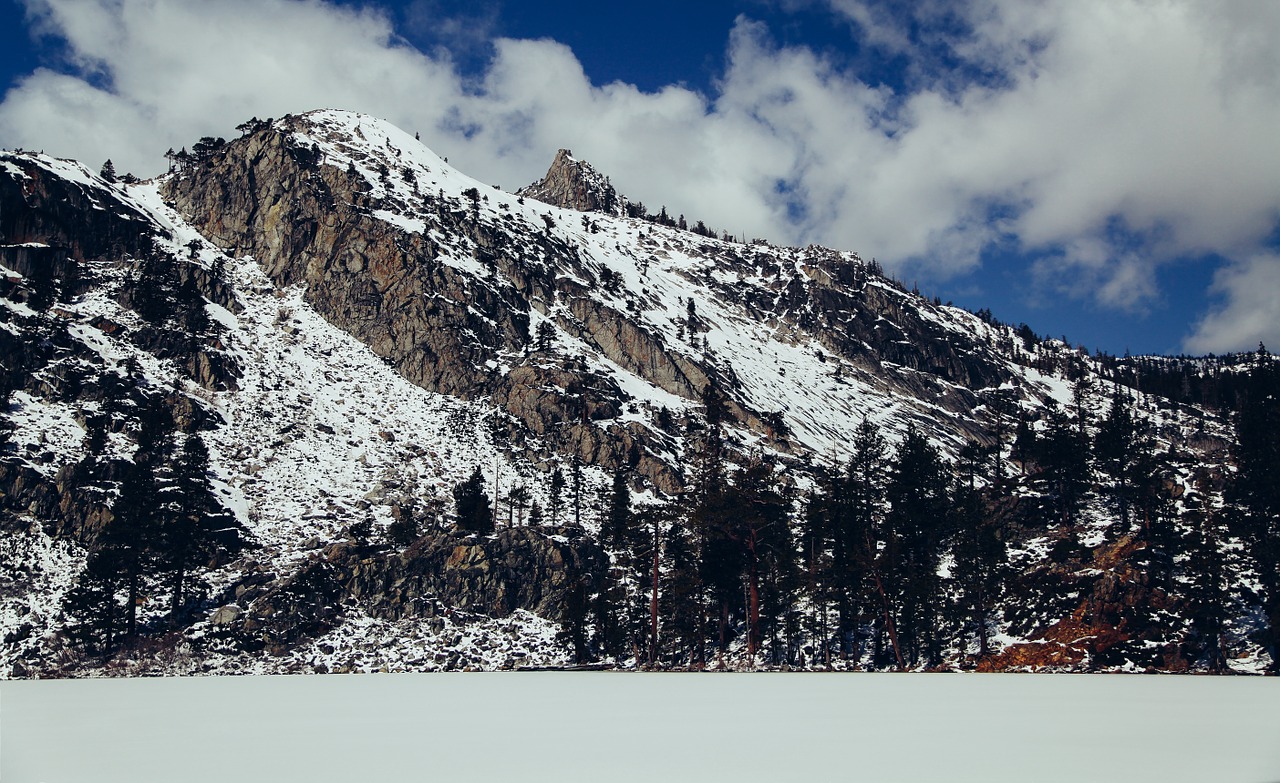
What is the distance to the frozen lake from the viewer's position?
1319cm

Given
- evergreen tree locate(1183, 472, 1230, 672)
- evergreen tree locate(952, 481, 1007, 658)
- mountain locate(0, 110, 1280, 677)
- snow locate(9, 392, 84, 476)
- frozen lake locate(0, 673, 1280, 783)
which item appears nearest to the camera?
Answer: frozen lake locate(0, 673, 1280, 783)

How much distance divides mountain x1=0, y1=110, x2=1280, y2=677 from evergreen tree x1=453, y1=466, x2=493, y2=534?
1.33ft

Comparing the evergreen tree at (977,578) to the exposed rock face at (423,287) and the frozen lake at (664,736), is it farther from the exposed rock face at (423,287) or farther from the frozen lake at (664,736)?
the exposed rock face at (423,287)

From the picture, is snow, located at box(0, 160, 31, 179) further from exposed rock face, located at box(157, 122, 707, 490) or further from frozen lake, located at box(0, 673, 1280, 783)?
frozen lake, located at box(0, 673, 1280, 783)

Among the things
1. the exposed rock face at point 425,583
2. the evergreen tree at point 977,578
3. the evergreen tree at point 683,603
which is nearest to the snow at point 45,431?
the exposed rock face at point 425,583

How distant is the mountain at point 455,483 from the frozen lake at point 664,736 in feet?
89.5

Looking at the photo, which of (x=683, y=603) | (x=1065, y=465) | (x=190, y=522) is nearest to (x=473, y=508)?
(x=190, y=522)

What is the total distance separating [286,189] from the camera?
5340 inches

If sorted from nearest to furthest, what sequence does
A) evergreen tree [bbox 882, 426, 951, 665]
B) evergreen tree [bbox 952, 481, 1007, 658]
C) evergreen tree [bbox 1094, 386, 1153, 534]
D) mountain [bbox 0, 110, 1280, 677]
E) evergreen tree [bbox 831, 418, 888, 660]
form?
evergreen tree [bbox 882, 426, 951, 665] < evergreen tree [bbox 831, 418, 888, 660] < evergreen tree [bbox 952, 481, 1007, 658] < mountain [bbox 0, 110, 1280, 677] < evergreen tree [bbox 1094, 386, 1153, 534]

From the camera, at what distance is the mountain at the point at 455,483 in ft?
191

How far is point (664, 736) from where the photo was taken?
17.0m

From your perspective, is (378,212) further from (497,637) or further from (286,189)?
(497,637)

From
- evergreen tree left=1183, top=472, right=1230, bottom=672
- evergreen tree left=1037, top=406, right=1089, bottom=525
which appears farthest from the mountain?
evergreen tree left=1037, top=406, right=1089, bottom=525

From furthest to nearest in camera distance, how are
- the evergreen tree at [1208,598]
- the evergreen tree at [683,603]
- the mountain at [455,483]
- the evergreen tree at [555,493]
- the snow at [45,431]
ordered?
the evergreen tree at [555,493], the snow at [45,431], the mountain at [455,483], the evergreen tree at [683,603], the evergreen tree at [1208,598]
